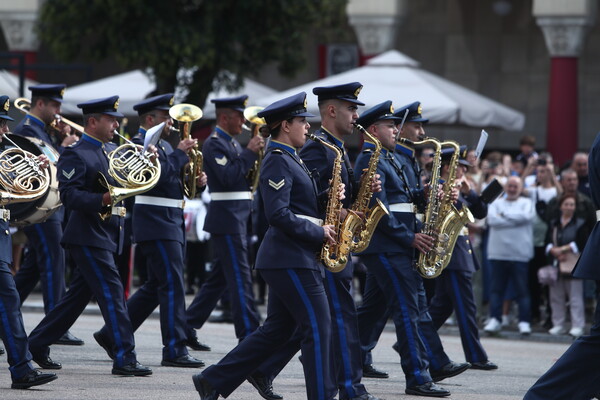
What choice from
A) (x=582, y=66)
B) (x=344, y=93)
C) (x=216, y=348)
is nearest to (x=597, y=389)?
(x=344, y=93)

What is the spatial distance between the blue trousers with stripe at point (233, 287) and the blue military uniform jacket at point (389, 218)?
5.51ft

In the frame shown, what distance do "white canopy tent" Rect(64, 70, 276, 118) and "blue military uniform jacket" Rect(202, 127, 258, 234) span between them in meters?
8.97

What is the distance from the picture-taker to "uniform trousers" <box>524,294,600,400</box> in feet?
25.9

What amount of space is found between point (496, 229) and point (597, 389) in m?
7.30

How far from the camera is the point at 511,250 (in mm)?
15203

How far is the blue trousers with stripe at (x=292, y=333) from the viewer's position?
26.6ft

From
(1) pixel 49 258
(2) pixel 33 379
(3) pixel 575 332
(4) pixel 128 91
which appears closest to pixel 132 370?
(2) pixel 33 379

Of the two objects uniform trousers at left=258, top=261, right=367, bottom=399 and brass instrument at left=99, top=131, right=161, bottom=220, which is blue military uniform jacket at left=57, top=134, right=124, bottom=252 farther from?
uniform trousers at left=258, top=261, right=367, bottom=399

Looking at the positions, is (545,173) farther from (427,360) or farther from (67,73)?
(67,73)

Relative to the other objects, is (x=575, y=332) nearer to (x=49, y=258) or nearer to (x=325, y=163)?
(x=49, y=258)

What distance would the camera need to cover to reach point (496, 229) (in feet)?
50.2

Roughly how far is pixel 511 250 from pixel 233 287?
4.81 m

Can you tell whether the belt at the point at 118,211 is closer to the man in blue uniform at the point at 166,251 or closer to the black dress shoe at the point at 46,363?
the man in blue uniform at the point at 166,251

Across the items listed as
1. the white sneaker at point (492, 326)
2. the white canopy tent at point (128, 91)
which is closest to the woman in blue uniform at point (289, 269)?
the white sneaker at point (492, 326)
